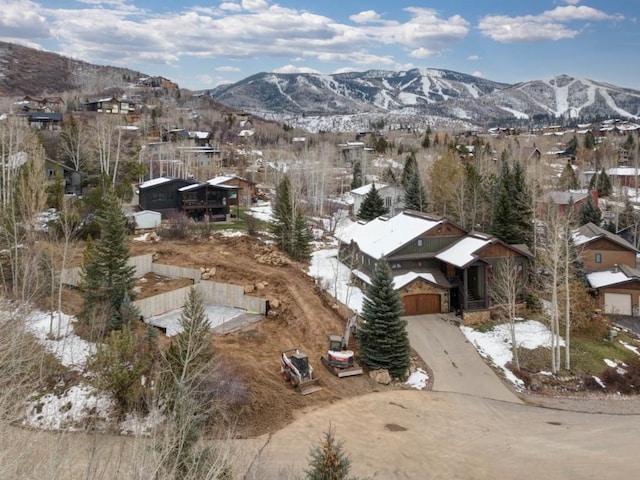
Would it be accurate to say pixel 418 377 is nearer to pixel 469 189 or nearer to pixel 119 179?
pixel 469 189

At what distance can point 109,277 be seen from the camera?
2242 centimetres

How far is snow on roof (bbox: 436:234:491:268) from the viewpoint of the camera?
93.6 feet

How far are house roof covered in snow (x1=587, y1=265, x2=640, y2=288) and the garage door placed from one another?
0.98 metres

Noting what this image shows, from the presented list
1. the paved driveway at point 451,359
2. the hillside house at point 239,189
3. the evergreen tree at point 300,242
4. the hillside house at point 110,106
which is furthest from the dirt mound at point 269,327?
the hillside house at point 110,106

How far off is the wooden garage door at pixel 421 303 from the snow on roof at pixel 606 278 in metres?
12.9

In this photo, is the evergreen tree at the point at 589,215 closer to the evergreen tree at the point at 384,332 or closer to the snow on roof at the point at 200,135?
the evergreen tree at the point at 384,332

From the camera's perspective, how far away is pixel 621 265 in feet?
115

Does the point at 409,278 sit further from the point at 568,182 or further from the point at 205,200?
the point at 568,182

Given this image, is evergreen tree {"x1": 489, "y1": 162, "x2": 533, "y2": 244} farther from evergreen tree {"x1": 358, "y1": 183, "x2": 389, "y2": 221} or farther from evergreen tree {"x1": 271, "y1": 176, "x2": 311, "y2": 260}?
evergreen tree {"x1": 271, "y1": 176, "x2": 311, "y2": 260}

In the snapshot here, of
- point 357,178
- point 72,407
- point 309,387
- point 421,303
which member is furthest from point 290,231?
point 357,178

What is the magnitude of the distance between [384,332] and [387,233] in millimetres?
13845

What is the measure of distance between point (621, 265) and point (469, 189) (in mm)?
17250

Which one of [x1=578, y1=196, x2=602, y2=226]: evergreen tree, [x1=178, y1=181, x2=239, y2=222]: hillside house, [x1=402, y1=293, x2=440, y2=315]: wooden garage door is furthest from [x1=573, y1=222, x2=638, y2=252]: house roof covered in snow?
[x1=178, y1=181, x2=239, y2=222]: hillside house

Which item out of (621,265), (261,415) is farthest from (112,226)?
(621,265)
